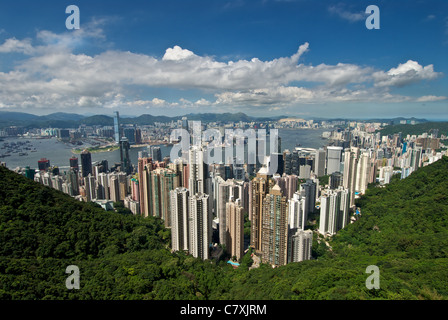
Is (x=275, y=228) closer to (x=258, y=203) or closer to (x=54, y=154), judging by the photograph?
(x=258, y=203)

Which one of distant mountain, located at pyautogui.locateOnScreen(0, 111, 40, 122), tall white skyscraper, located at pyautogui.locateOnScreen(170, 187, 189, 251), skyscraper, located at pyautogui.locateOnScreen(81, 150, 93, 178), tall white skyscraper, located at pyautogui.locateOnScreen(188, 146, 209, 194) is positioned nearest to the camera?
tall white skyscraper, located at pyautogui.locateOnScreen(170, 187, 189, 251)

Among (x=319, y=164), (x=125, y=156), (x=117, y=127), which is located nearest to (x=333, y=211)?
(x=319, y=164)

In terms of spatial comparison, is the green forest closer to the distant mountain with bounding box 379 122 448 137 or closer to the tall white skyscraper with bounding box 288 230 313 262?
the tall white skyscraper with bounding box 288 230 313 262

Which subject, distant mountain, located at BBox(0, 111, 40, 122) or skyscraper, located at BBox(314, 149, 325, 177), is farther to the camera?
skyscraper, located at BBox(314, 149, 325, 177)

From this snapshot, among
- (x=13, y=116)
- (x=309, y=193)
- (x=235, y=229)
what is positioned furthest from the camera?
(x=13, y=116)

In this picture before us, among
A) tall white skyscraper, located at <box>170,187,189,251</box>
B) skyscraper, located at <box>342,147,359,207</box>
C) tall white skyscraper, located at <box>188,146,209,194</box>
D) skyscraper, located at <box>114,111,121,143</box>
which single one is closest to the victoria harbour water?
skyscraper, located at <box>114,111,121,143</box>

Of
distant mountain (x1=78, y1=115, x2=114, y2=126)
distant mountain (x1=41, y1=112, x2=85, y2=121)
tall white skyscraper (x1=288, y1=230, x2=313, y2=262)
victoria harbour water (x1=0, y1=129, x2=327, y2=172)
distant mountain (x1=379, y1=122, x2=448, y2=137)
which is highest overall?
distant mountain (x1=41, y1=112, x2=85, y2=121)

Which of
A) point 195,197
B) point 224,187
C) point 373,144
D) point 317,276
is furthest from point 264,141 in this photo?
point 373,144
